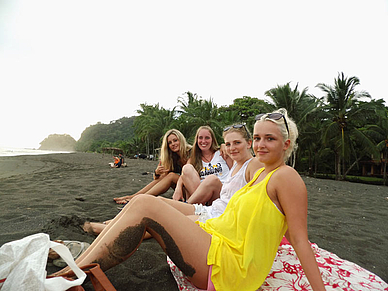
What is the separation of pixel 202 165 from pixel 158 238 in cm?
228

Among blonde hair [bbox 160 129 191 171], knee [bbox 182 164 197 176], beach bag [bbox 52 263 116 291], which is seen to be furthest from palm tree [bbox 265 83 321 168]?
beach bag [bbox 52 263 116 291]

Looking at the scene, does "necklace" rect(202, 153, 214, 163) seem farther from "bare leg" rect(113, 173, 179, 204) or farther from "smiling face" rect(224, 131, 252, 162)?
"smiling face" rect(224, 131, 252, 162)

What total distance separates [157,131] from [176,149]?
89.0ft

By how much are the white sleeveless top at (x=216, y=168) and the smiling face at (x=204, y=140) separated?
196mm

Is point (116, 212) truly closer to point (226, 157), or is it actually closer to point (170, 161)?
point (170, 161)

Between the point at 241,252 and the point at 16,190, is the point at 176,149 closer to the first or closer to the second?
the point at 241,252

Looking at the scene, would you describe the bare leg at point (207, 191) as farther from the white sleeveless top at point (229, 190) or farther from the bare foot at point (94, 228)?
the bare foot at point (94, 228)

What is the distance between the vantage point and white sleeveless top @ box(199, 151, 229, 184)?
3.67 metres

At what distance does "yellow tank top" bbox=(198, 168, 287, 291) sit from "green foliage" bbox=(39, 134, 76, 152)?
119 m

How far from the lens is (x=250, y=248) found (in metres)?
1.52

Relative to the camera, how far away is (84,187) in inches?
220

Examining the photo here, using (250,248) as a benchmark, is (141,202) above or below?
above

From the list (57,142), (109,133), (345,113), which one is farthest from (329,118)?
(57,142)

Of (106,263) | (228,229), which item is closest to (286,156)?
(228,229)
